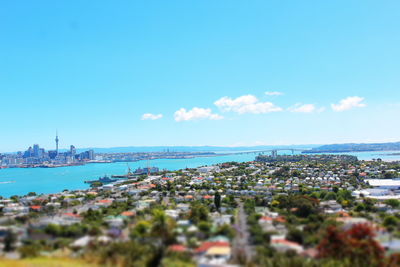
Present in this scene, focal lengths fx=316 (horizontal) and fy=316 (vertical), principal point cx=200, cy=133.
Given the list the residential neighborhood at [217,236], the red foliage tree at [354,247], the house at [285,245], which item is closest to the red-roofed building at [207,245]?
the residential neighborhood at [217,236]

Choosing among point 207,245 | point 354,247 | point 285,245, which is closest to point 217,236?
point 207,245

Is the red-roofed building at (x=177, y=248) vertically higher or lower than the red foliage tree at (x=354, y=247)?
lower

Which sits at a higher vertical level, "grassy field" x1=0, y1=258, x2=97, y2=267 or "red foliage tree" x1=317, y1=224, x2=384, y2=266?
"red foliage tree" x1=317, y1=224, x2=384, y2=266

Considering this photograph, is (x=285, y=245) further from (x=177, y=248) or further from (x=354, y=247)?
(x=177, y=248)

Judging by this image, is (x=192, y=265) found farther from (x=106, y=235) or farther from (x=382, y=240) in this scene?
(x=382, y=240)

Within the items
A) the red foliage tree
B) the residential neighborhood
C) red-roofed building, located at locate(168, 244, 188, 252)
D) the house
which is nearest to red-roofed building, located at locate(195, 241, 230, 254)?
the residential neighborhood

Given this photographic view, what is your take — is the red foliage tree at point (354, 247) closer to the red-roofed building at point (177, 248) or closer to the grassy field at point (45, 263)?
the red-roofed building at point (177, 248)

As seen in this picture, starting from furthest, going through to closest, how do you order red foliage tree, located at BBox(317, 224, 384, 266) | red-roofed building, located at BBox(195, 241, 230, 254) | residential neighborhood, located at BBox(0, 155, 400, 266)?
red-roofed building, located at BBox(195, 241, 230, 254), residential neighborhood, located at BBox(0, 155, 400, 266), red foliage tree, located at BBox(317, 224, 384, 266)

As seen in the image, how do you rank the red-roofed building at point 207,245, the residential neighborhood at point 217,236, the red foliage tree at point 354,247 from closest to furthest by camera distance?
the red foliage tree at point 354,247
the residential neighborhood at point 217,236
the red-roofed building at point 207,245

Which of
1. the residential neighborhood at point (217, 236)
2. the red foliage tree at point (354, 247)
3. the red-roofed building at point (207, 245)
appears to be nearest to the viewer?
the red foliage tree at point (354, 247)

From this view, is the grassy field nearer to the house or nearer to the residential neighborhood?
the residential neighborhood
